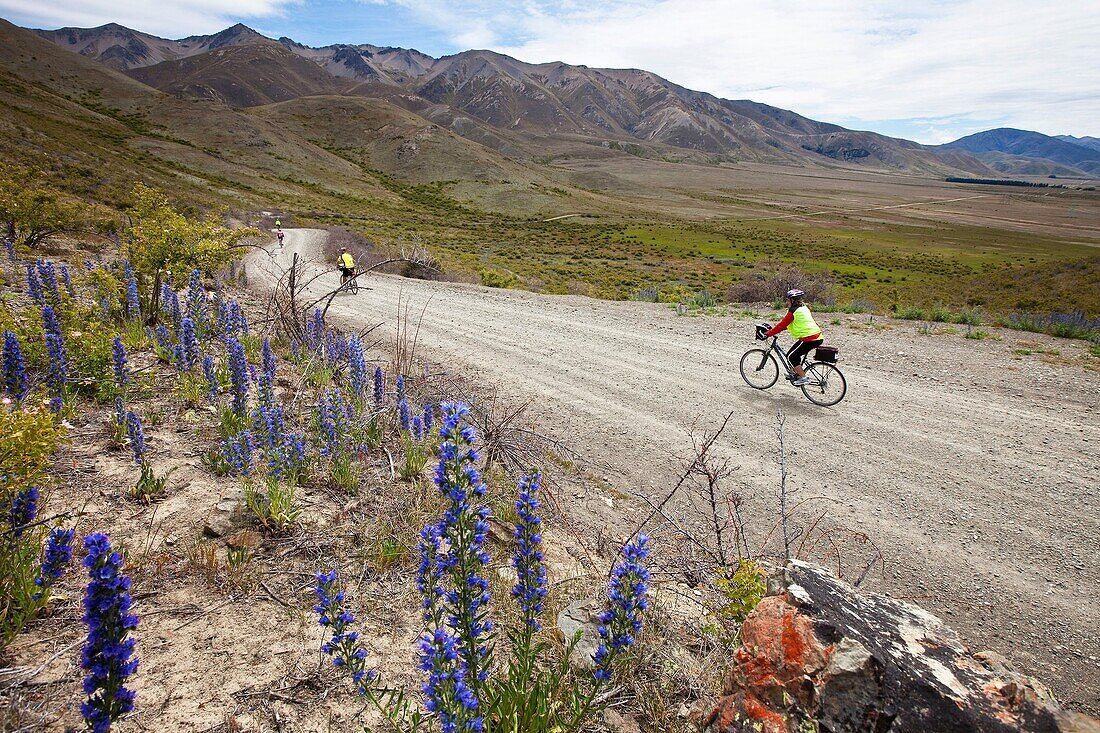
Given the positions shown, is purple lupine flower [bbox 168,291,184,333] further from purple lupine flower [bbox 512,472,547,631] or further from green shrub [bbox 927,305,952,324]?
green shrub [bbox 927,305,952,324]

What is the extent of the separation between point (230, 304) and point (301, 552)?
5.29 metres

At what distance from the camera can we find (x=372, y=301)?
16859 mm

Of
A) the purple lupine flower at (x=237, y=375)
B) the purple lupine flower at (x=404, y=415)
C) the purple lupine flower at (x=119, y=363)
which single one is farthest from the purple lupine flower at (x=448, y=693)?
the purple lupine flower at (x=119, y=363)

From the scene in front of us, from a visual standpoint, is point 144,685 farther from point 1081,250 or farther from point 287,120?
point 287,120

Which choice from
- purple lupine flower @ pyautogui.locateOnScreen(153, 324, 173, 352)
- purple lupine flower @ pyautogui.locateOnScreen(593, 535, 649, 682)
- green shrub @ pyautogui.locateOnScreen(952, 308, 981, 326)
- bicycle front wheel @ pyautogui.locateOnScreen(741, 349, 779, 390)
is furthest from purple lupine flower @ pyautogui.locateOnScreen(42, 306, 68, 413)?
green shrub @ pyautogui.locateOnScreen(952, 308, 981, 326)

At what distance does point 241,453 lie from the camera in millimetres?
4383

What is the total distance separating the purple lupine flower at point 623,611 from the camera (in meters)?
2.37

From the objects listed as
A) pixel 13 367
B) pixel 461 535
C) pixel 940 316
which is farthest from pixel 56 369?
pixel 940 316

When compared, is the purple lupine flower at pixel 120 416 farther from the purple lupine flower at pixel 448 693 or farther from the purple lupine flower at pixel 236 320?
the purple lupine flower at pixel 448 693

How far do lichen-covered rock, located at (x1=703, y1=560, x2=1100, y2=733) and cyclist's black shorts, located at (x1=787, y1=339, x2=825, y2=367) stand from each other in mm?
7548

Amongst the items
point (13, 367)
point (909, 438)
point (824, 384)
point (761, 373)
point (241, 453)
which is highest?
point (13, 367)

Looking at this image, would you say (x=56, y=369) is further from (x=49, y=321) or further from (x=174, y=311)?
(x=174, y=311)

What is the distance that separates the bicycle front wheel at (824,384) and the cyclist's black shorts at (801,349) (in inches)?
9.0

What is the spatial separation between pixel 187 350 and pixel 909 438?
10.0 metres
